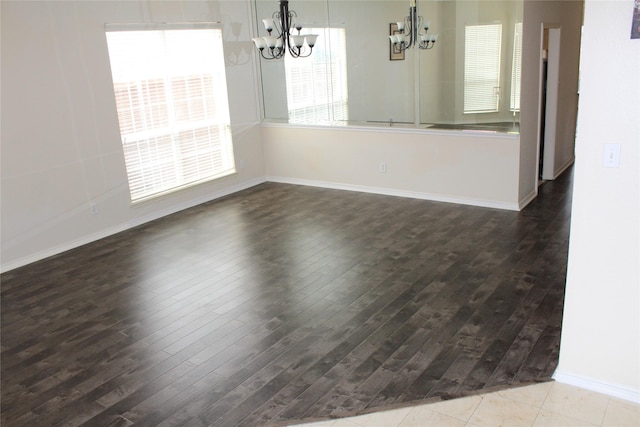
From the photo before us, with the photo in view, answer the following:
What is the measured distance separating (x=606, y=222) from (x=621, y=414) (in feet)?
3.12

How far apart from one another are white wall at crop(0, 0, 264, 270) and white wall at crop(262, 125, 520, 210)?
1964 millimetres

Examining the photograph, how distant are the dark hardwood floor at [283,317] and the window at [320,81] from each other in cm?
165

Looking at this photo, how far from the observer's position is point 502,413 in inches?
109

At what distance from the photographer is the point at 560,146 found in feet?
23.8

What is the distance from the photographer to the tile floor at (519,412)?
2.70 metres

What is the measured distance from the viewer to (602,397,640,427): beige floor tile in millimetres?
2648

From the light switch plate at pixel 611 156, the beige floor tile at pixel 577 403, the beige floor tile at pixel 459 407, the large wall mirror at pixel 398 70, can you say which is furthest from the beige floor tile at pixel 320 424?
the large wall mirror at pixel 398 70

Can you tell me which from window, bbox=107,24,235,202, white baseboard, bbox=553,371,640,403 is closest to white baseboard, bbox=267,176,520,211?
window, bbox=107,24,235,202

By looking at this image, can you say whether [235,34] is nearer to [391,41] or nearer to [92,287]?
[391,41]

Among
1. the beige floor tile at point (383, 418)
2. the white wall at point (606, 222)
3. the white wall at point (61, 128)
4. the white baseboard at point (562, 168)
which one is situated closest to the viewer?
the white wall at point (606, 222)

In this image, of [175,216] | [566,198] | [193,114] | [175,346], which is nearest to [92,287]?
[175,346]

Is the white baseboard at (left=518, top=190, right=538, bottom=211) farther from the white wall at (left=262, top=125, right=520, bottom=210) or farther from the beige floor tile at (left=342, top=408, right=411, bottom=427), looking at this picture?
the beige floor tile at (left=342, top=408, right=411, bottom=427)

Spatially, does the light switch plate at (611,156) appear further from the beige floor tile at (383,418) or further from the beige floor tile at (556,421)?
the beige floor tile at (383,418)

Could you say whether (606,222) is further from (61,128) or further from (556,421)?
(61,128)
